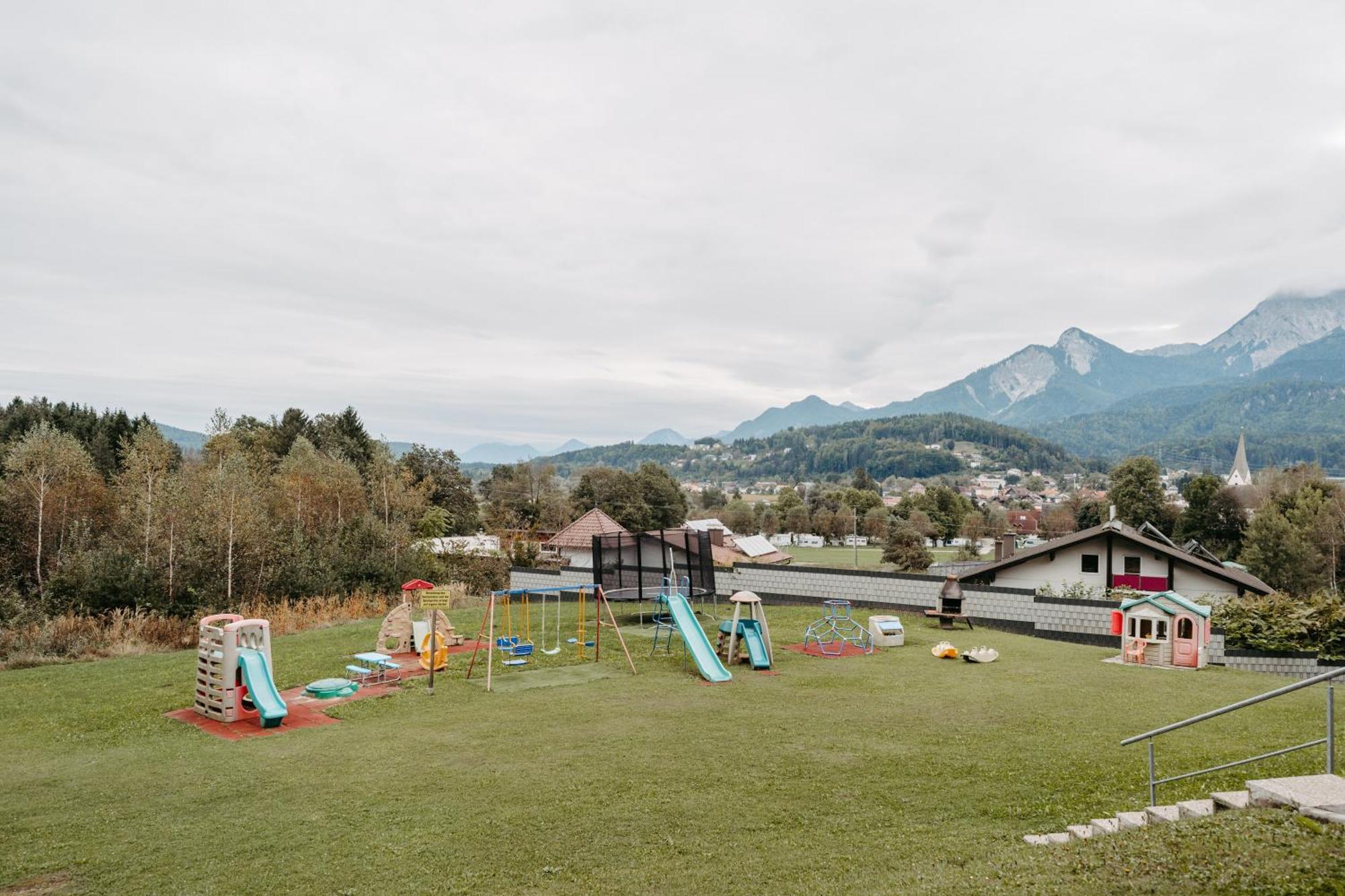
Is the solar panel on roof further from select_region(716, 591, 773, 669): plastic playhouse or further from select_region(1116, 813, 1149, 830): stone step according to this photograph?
select_region(1116, 813, 1149, 830): stone step

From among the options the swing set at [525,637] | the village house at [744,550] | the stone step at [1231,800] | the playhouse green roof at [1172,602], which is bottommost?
the village house at [744,550]

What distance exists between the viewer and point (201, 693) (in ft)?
38.6

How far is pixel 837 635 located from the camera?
1831 cm

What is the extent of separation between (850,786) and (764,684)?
559cm

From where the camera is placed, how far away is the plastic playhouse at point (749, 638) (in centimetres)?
1506

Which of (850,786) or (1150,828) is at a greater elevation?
(1150,828)

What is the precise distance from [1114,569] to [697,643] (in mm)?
15048

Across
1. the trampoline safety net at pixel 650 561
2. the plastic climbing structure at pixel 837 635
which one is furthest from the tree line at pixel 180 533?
the plastic climbing structure at pixel 837 635

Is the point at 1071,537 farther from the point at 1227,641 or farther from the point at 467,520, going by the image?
the point at 467,520

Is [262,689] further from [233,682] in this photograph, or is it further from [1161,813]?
[1161,813]

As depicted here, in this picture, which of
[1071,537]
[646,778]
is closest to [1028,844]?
[646,778]

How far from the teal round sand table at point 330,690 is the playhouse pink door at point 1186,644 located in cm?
1534

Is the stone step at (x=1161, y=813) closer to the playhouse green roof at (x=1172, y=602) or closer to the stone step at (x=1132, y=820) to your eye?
the stone step at (x=1132, y=820)

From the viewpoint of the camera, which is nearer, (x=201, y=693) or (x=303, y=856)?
(x=303, y=856)
